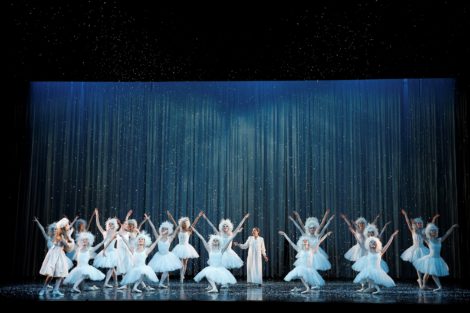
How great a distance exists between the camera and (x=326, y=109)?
15.0m

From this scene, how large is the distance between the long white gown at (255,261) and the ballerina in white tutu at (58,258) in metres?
3.88

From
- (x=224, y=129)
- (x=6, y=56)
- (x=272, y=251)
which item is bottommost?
(x=272, y=251)

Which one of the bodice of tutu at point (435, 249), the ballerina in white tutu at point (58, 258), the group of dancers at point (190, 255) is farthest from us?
the bodice of tutu at point (435, 249)

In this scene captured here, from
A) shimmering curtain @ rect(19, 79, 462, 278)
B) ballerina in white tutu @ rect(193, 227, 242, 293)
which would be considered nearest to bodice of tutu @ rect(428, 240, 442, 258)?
ballerina in white tutu @ rect(193, 227, 242, 293)

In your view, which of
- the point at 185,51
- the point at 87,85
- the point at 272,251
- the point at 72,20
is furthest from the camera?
the point at 87,85

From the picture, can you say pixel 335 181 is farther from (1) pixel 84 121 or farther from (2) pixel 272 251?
(1) pixel 84 121

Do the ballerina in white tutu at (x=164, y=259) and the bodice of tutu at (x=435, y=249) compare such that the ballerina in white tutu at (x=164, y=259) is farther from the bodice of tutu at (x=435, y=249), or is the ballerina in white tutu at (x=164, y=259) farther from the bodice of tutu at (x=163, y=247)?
the bodice of tutu at (x=435, y=249)

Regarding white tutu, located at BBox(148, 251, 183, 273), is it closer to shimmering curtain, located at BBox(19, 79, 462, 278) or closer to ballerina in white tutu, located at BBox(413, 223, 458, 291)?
shimmering curtain, located at BBox(19, 79, 462, 278)

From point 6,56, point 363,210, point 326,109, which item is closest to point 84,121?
point 6,56

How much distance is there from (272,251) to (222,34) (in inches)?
249

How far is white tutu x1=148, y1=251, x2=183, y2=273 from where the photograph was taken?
10012 millimetres

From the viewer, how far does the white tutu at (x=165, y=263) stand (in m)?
10.0

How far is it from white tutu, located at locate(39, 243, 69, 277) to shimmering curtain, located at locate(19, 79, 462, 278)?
5761mm

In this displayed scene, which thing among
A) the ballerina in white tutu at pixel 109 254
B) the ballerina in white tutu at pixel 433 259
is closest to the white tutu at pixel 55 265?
the ballerina in white tutu at pixel 109 254
